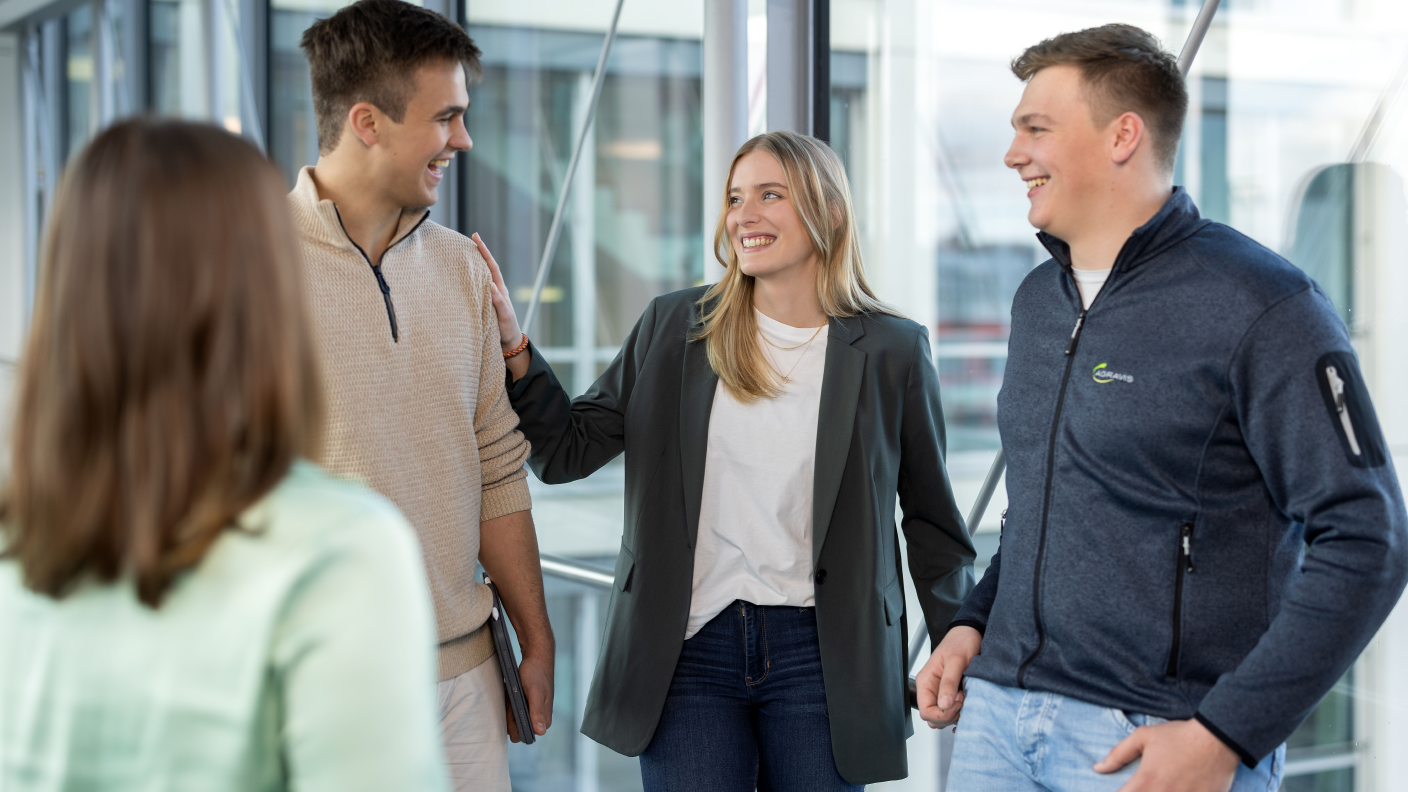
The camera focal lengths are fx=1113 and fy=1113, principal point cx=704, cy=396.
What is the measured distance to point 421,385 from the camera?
1688mm

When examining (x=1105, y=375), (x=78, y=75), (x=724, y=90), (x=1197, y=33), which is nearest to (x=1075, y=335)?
(x=1105, y=375)

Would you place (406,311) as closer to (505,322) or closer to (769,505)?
(505,322)

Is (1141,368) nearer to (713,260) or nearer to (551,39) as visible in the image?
(713,260)

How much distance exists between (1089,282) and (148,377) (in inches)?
47.9

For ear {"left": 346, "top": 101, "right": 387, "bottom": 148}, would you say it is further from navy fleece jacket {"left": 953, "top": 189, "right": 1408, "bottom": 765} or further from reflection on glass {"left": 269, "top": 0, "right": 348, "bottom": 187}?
reflection on glass {"left": 269, "top": 0, "right": 348, "bottom": 187}

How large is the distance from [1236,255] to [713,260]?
1.67 metres

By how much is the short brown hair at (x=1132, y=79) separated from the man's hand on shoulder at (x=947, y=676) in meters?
0.74

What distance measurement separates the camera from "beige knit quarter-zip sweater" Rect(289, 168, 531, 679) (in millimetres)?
1609

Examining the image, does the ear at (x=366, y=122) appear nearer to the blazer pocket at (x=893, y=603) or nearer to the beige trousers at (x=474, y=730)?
the beige trousers at (x=474, y=730)

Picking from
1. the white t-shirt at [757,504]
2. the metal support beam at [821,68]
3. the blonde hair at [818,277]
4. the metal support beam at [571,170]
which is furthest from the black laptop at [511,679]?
the metal support beam at [571,170]

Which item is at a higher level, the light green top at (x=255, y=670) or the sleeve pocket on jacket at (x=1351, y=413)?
the sleeve pocket on jacket at (x=1351, y=413)

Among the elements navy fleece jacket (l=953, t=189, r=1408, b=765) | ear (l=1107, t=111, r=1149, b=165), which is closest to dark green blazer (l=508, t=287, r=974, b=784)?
navy fleece jacket (l=953, t=189, r=1408, b=765)

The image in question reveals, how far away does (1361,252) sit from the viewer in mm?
1760

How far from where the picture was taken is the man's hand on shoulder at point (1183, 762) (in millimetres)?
1271
